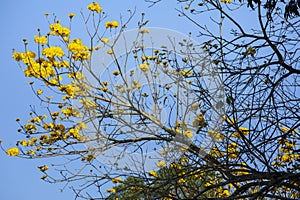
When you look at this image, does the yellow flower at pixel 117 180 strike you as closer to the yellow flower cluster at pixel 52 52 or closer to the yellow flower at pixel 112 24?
the yellow flower cluster at pixel 52 52

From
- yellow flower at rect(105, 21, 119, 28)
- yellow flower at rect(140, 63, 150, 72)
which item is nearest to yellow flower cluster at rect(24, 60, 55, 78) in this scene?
yellow flower at rect(105, 21, 119, 28)

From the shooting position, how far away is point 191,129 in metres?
3.53

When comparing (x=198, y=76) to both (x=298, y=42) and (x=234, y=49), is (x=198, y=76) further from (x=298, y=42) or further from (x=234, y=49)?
(x=298, y=42)

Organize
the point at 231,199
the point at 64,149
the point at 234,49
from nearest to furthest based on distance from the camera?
the point at 231,199, the point at 234,49, the point at 64,149

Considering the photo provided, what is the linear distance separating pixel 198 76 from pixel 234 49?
1.08 ft

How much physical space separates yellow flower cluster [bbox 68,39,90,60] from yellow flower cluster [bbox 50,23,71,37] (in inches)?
3.7

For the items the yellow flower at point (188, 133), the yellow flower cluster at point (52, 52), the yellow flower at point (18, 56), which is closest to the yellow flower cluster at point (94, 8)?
the yellow flower cluster at point (52, 52)

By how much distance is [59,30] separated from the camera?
3.91 metres

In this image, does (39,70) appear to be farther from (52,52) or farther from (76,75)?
(76,75)

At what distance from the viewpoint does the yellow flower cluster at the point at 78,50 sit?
3934 millimetres

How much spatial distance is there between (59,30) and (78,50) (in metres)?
0.22

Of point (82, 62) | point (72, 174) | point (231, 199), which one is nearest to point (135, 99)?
point (82, 62)

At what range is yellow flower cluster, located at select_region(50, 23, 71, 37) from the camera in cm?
392

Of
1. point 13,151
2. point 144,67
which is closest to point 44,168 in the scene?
point 13,151
